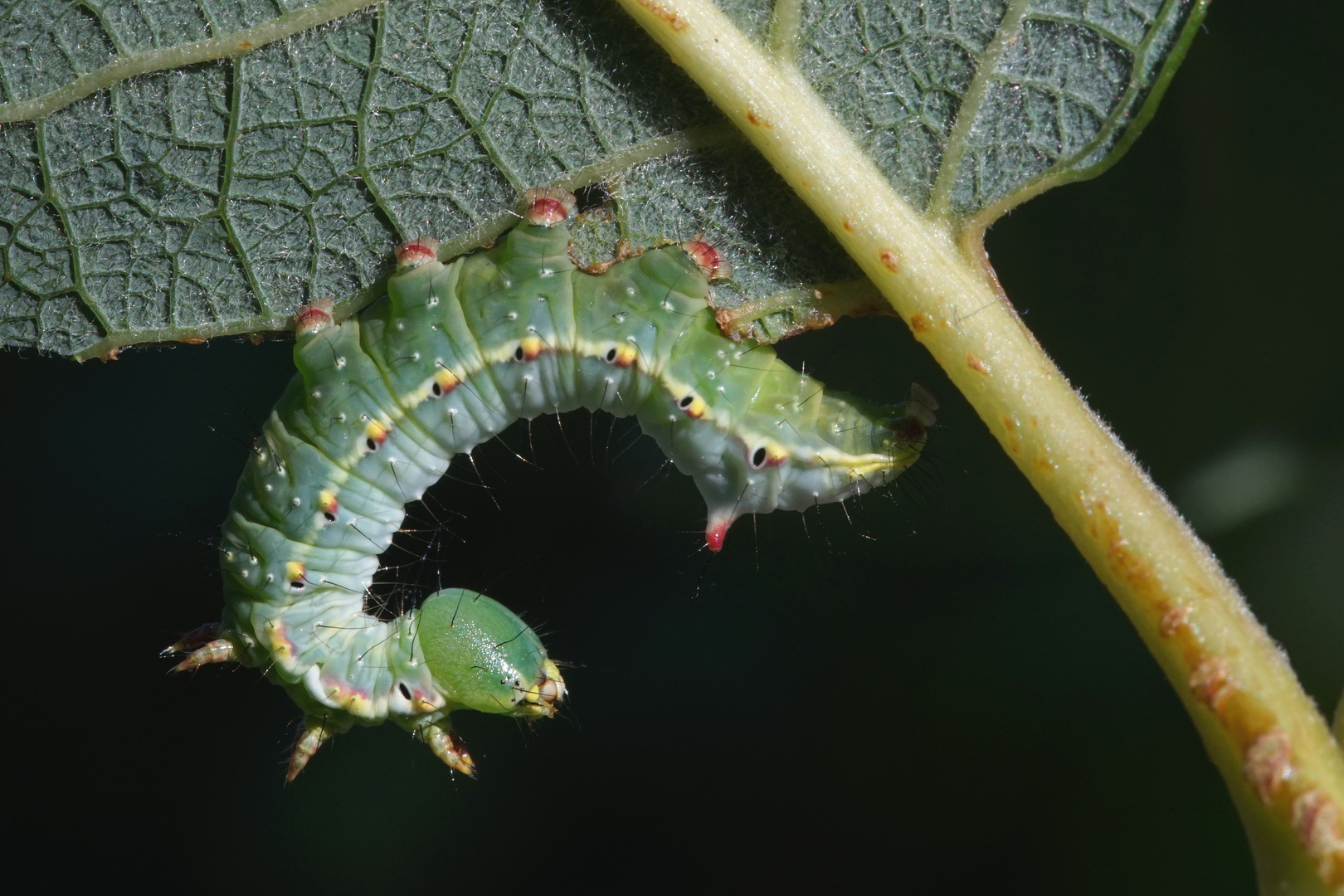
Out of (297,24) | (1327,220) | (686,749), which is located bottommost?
(686,749)

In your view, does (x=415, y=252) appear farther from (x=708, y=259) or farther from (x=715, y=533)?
(x=715, y=533)

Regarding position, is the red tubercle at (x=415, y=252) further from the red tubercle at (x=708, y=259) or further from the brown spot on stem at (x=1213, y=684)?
the brown spot on stem at (x=1213, y=684)

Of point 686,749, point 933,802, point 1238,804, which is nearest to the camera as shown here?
point 1238,804

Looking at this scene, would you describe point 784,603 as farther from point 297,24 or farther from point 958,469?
point 297,24

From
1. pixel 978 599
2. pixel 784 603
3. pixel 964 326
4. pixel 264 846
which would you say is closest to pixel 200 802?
pixel 264 846

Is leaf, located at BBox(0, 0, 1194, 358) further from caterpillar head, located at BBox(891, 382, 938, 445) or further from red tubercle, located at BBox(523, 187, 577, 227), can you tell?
caterpillar head, located at BBox(891, 382, 938, 445)

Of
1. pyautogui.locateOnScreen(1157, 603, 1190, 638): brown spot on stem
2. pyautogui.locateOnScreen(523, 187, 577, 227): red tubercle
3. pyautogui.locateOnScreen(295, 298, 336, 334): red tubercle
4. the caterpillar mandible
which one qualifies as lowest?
pyautogui.locateOnScreen(1157, 603, 1190, 638): brown spot on stem

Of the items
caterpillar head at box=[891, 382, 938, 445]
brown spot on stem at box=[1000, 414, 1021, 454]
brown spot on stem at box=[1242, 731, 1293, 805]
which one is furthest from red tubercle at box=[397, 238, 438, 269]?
brown spot on stem at box=[1242, 731, 1293, 805]

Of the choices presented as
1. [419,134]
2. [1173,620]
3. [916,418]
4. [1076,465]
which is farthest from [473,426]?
[1173,620]
